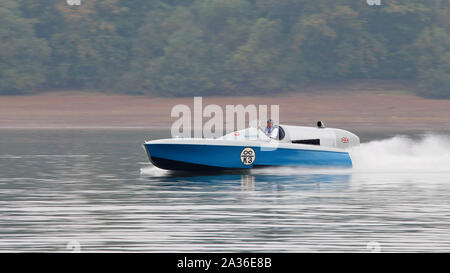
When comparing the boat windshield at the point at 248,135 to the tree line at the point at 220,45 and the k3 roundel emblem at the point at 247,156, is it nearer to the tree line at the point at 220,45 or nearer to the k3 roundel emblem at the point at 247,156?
the k3 roundel emblem at the point at 247,156

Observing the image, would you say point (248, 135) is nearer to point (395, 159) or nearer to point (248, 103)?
point (395, 159)

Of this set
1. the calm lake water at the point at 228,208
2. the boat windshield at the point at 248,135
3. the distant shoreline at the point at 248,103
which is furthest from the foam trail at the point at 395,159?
the distant shoreline at the point at 248,103

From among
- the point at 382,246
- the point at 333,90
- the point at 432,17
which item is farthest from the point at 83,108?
the point at 382,246

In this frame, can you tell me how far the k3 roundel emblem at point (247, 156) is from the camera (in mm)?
23234

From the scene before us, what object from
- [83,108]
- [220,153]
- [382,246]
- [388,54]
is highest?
[388,54]

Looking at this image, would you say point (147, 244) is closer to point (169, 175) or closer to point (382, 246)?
point (382, 246)

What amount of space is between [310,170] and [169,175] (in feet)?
12.6

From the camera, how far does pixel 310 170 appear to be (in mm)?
24000

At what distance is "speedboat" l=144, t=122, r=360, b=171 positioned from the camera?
22.9 m

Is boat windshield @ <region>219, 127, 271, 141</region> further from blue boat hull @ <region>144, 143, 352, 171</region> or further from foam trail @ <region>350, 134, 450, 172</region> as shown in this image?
Result: foam trail @ <region>350, 134, 450, 172</region>

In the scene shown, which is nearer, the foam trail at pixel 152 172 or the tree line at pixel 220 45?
the foam trail at pixel 152 172

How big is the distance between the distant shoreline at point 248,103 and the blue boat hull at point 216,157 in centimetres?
3650

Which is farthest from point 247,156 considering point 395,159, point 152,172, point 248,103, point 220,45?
point 220,45

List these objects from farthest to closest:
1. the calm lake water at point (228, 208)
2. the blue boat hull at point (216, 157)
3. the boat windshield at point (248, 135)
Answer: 1. the boat windshield at point (248, 135)
2. the blue boat hull at point (216, 157)
3. the calm lake water at point (228, 208)
